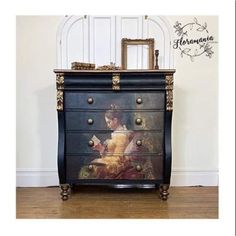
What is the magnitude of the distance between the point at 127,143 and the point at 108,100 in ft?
1.17

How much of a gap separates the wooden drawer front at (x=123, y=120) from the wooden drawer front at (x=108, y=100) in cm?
5

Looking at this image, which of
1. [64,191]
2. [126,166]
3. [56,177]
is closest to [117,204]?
[126,166]

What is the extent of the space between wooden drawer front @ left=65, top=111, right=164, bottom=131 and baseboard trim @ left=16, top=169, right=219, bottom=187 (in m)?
0.72

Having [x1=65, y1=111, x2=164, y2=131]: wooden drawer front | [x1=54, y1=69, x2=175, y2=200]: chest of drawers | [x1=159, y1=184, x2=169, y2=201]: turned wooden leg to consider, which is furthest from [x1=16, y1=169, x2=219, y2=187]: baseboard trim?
[x1=65, y1=111, x2=164, y2=131]: wooden drawer front

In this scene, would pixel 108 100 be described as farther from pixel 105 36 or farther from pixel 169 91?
pixel 105 36

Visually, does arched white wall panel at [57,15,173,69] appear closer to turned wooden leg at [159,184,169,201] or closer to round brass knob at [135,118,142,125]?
round brass knob at [135,118,142,125]

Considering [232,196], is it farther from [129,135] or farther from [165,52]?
[165,52]

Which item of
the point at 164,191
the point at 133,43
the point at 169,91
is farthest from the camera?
the point at 133,43

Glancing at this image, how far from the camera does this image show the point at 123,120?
237 centimetres

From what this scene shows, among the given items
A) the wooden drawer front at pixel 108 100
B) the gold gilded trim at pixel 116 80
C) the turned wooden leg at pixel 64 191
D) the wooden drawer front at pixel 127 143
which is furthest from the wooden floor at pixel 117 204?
the gold gilded trim at pixel 116 80

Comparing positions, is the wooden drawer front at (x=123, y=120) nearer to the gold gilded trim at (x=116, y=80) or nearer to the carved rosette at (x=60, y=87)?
the carved rosette at (x=60, y=87)

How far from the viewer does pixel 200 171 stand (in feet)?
9.52
